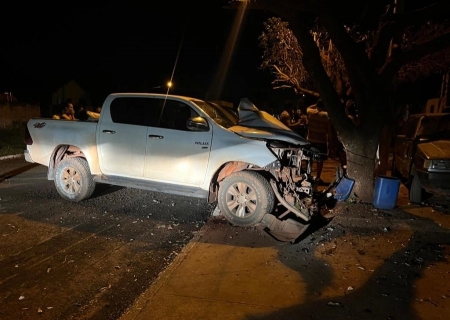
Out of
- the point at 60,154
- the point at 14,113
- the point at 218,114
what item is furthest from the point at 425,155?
the point at 14,113

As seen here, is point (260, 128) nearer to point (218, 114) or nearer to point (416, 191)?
point (218, 114)

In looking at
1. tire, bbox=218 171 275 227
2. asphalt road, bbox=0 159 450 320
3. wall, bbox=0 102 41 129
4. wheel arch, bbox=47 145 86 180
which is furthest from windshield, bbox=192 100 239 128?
wall, bbox=0 102 41 129

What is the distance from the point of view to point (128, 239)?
555cm

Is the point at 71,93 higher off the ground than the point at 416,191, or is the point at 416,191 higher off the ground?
the point at 71,93

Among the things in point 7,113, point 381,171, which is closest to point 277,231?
point 381,171

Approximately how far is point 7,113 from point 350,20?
17.2 m

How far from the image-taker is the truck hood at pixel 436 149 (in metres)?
6.57

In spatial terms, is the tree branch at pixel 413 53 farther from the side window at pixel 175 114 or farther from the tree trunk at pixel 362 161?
the side window at pixel 175 114

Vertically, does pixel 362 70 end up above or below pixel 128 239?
above

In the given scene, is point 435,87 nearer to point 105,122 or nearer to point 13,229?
point 105,122

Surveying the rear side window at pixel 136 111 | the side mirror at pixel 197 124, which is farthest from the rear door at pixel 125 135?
the side mirror at pixel 197 124

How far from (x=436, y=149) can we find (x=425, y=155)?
31 cm

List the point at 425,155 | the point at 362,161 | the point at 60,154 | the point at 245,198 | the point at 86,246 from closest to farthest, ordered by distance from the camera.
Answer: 1. the point at 86,246
2. the point at 245,198
3. the point at 425,155
4. the point at 362,161
5. the point at 60,154

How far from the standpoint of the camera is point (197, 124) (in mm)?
6359
